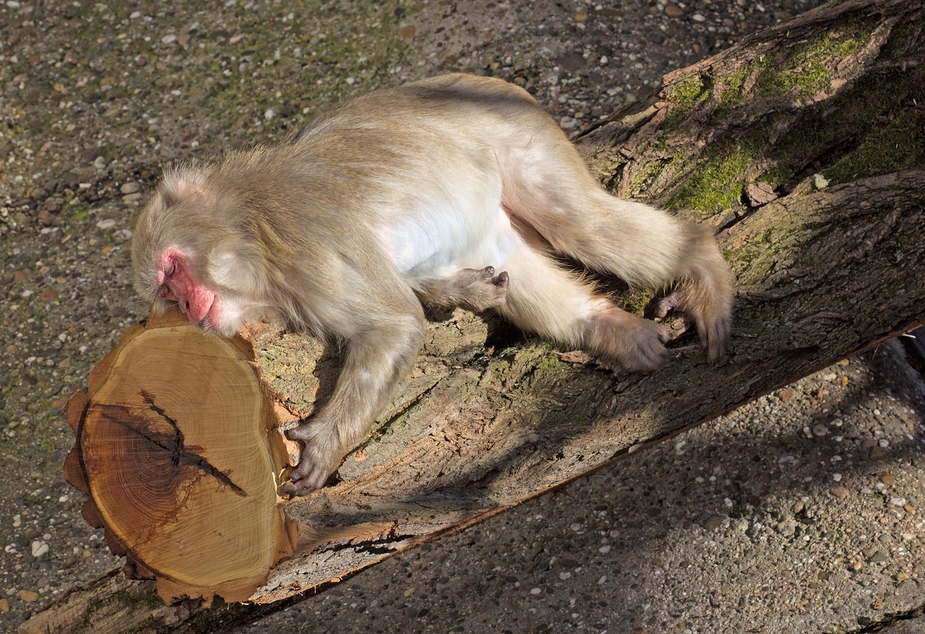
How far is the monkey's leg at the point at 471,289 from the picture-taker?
3.03 metres

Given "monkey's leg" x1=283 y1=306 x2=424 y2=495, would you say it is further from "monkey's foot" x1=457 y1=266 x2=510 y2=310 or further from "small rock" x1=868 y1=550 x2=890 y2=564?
"small rock" x1=868 y1=550 x2=890 y2=564

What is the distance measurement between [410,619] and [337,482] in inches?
52.4

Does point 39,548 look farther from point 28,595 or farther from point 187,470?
point 187,470

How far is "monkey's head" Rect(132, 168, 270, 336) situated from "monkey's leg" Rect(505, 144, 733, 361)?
3.56 ft

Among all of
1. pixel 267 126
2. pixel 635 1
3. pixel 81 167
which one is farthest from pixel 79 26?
pixel 635 1

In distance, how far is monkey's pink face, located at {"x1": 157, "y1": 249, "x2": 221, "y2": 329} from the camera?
9.64ft

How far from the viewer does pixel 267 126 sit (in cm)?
593

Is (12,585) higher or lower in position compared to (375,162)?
lower

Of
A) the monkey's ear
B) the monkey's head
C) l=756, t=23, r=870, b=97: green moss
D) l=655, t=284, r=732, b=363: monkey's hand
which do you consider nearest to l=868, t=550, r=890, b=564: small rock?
l=655, t=284, r=732, b=363: monkey's hand

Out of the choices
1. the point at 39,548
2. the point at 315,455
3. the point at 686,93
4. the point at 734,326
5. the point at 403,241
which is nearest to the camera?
the point at 315,455

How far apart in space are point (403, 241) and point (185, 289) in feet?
2.66

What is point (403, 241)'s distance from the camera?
3.16 m

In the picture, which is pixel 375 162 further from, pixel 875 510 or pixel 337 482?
pixel 875 510

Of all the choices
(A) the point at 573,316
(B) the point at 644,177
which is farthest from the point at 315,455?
(B) the point at 644,177
